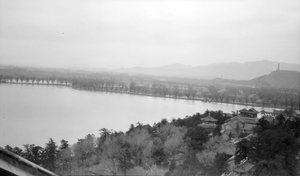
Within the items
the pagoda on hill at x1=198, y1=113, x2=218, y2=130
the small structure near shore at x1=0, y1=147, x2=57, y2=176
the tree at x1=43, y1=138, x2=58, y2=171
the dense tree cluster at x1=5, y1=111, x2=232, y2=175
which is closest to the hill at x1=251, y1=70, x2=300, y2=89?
the pagoda on hill at x1=198, y1=113, x2=218, y2=130

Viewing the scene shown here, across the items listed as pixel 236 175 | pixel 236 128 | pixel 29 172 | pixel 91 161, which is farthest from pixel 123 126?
pixel 29 172

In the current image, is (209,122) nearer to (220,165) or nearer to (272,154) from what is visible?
(220,165)

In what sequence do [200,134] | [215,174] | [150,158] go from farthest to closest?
[200,134] < [150,158] < [215,174]

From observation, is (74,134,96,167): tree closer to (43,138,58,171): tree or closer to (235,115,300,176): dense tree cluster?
(43,138,58,171): tree

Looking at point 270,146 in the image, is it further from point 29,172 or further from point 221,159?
point 29,172

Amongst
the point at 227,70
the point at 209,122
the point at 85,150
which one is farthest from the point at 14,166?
the point at 227,70

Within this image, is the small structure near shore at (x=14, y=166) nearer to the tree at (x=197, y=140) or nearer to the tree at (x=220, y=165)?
the tree at (x=220, y=165)

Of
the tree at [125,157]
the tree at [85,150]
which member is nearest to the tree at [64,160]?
the tree at [85,150]
